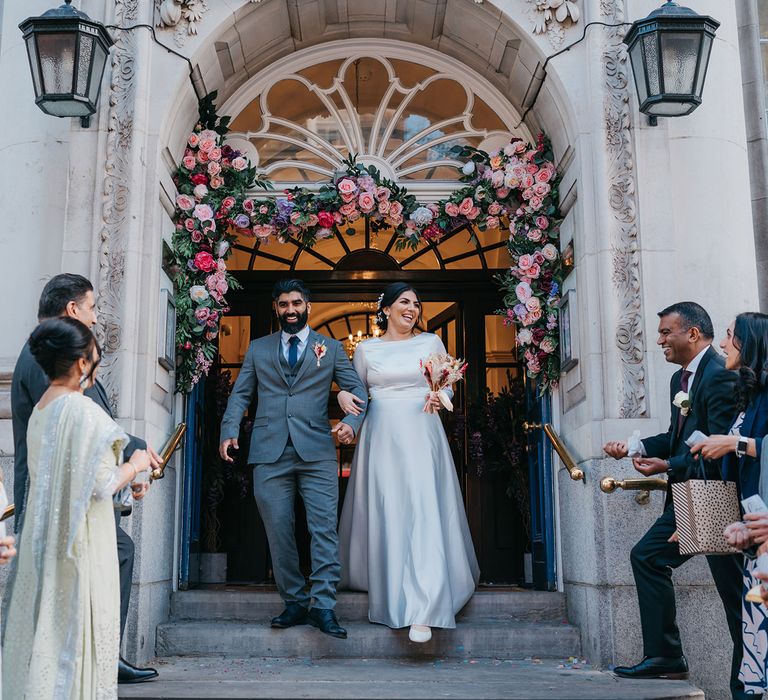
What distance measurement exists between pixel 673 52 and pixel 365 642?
168 inches

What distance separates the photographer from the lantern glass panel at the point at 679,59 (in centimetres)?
619

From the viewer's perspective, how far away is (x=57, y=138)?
674cm

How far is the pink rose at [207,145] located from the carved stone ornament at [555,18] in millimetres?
2518

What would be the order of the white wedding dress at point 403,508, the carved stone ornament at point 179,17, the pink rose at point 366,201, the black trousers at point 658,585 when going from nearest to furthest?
the black trousers at point 658,585 → the white wedding dress at point 403,508 → the carved stone ornament at point 179,17 → the pink rose at point 366,201

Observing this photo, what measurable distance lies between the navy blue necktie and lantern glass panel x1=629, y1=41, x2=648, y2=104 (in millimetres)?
2824

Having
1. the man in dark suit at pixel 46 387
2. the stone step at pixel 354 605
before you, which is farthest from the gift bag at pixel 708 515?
the man in dark suit at pixel 46 387

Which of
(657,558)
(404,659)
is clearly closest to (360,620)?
(404,659)

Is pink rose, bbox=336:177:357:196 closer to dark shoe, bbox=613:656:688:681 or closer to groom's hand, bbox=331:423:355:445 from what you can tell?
groom's hand, bbox=331:423:355:445

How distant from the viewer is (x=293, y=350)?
677 centimetres

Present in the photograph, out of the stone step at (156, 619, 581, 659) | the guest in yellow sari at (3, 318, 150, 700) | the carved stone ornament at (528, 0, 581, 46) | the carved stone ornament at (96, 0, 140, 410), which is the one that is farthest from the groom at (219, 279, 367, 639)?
the carved stone ornament at (528, 0, 581, 46)

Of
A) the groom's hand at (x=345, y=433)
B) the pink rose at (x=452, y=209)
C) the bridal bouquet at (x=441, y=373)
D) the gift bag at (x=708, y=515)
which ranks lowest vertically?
the gift bag at (x=708, y=515)

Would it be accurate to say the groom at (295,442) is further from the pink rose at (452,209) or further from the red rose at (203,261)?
the pink rose at (452,209)

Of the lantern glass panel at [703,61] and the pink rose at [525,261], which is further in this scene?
the pink rose at [525,261]

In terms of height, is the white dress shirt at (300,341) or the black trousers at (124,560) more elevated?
the white dress shirt at (300,341)
